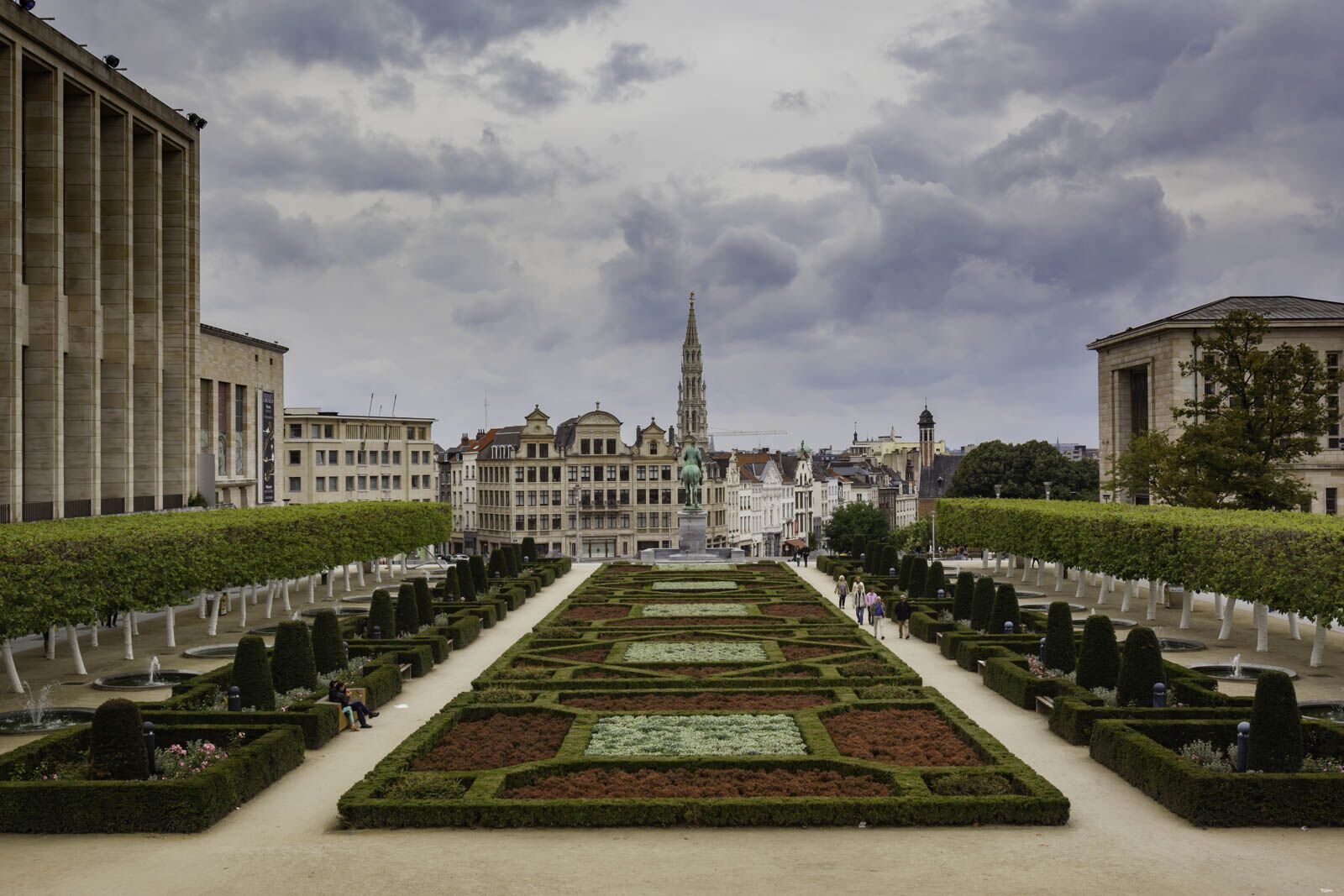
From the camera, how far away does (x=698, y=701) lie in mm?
30328

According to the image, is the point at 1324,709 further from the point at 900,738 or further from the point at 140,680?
the point at 140,680

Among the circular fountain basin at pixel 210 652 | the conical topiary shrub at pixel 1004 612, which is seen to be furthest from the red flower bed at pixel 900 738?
the circular fountain basin at pixel 210 652

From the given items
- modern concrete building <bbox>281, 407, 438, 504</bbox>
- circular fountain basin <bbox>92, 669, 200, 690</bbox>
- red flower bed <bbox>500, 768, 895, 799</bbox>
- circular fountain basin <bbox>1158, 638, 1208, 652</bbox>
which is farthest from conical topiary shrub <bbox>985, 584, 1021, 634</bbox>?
modern concrete building <bbox>281, 407, 438, 504</bbox>

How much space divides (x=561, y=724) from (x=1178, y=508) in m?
31.6

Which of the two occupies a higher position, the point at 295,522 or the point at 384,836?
the point at 295,522

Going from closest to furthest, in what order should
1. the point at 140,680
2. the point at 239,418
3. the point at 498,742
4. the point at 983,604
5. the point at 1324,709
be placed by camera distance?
the point at 498,742, the point at 1324,709, the point at 140,680, the point at 983,604, the point at 239,418

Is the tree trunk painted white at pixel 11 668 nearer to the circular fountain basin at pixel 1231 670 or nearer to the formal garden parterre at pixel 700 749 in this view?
the formal garden parterre at pixel 700 749

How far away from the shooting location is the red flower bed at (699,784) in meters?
21.4

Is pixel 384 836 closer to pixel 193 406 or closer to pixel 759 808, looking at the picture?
pixel 759 808

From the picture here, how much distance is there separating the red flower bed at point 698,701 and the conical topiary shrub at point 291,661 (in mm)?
6669

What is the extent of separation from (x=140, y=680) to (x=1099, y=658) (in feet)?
89.2

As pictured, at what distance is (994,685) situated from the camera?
33.3 meters

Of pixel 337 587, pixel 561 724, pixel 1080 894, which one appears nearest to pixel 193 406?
pixel 337 587

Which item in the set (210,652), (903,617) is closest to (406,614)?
(210,652)
